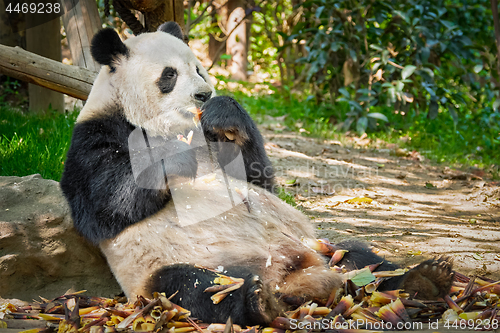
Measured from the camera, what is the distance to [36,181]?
2992 mm

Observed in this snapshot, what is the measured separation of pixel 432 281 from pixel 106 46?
2.24 metres

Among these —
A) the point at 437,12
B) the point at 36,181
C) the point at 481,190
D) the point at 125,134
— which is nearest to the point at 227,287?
the point at 125,134

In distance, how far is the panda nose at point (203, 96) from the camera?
2572mm

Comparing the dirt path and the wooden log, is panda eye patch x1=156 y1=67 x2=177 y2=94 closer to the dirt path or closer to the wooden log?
the wooden log

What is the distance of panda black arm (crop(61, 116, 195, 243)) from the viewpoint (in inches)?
89.4

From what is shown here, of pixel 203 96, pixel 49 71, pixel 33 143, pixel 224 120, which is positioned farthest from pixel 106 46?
pixel 33 143

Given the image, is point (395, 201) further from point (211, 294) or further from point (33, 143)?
point (33, 143)

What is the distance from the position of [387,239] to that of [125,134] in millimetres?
2149

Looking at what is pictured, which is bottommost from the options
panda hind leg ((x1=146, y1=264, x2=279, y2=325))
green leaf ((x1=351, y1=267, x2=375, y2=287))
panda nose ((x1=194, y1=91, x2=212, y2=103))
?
green leaf ((x1=351, y1=267, x2=375, y2=287))

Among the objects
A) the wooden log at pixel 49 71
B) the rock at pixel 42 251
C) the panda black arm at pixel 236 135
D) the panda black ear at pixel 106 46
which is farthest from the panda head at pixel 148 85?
the wooden log at pixel 49 71

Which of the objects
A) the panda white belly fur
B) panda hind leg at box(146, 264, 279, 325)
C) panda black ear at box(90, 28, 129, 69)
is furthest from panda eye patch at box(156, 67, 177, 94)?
panda hind leg at box(146, 264, 279, 325)

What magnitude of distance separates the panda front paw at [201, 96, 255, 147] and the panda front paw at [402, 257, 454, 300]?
1254mm

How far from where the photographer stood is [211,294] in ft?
6.77

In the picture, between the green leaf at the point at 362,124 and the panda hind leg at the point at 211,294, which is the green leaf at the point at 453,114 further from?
the panda hind leg at the point at 211,294
